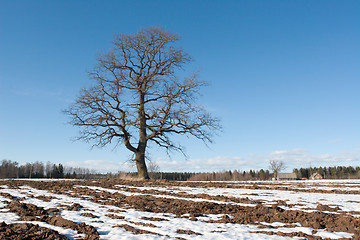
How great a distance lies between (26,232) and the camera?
206 inches

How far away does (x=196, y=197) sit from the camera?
10820 mm

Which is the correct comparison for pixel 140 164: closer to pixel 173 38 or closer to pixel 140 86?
pixel 140 86

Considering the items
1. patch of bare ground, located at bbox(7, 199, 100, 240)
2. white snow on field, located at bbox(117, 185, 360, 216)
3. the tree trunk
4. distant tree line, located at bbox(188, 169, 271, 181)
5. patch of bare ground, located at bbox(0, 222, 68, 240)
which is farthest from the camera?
distant tree line, located at bbox(188, 169, 271, 181)

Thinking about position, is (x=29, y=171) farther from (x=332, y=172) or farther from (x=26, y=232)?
(x=332, y=172)

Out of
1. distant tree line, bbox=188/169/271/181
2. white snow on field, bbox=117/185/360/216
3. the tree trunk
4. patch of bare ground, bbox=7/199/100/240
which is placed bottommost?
distant tree line, bbox=188/169/271/181

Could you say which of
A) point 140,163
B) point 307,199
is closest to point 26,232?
point 307,199

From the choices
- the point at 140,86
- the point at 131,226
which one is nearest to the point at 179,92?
the point at 140,86

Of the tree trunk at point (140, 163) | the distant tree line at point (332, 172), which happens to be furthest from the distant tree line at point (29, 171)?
the distant tree line at point (332, 172)

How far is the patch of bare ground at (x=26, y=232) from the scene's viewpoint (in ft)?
16.1

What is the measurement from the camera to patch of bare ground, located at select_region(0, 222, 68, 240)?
16.1 feet

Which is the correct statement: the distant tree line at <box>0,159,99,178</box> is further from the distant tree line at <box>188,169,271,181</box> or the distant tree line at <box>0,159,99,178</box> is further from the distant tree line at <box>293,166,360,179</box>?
the distant tree line at <box>293,166,360,179</box>

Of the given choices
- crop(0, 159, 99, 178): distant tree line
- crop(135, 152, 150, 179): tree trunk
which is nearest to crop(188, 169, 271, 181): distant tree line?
crop(0, 159, 99, 178): distant tree line

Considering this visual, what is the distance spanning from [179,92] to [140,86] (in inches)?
143

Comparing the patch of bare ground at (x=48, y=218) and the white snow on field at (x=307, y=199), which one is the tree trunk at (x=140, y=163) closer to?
the white snow on field at (x=307, y=199)
